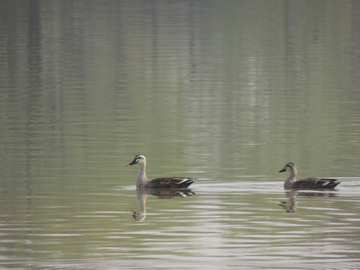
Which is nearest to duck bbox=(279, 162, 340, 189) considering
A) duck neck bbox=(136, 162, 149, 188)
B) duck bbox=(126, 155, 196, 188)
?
duck bbox=(126, 155, 196, 188)

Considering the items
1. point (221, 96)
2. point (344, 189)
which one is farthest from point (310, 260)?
point (221, 96)

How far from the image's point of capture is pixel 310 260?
561 inches

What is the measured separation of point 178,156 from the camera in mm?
27406

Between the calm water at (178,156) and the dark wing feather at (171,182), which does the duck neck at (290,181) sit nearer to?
the calm water at (178,156)

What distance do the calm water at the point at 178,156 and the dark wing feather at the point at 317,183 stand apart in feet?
0.76

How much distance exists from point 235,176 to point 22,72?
37826 millimetres

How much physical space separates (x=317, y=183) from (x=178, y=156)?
7.01 meters

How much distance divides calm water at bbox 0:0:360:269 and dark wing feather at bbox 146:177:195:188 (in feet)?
1.14

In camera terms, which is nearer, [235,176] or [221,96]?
[235,176]

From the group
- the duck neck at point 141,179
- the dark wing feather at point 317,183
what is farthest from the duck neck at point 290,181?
the duck neck at point 141,179

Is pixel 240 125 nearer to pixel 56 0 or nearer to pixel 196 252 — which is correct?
pixel 196 252

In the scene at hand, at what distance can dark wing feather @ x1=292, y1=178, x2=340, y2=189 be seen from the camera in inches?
833

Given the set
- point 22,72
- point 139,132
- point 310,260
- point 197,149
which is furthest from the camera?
point 22,72

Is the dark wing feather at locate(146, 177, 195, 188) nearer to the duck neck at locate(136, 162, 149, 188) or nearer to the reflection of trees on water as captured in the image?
the duck neck at locate(136, 162, 149, 188)
